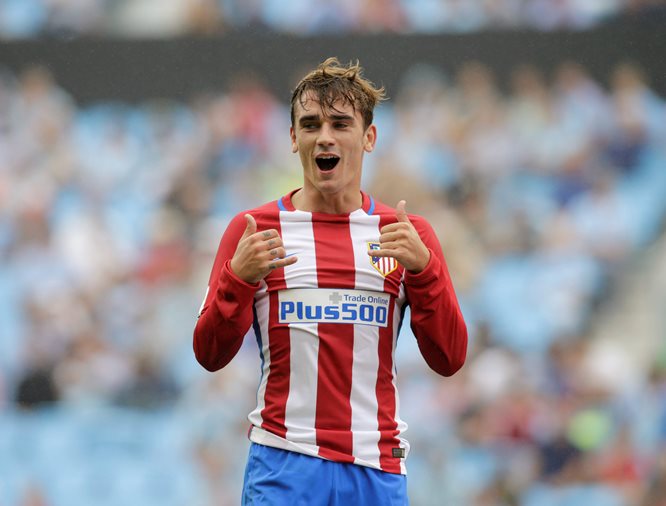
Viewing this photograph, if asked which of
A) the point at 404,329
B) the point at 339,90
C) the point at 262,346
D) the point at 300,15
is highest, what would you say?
the point at 300,15

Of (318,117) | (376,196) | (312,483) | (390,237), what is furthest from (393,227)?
(376,196)

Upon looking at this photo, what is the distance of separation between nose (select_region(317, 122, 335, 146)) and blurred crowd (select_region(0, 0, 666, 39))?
150 inches

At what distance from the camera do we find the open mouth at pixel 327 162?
2.78 metres

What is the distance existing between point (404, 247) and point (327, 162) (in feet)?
1.33

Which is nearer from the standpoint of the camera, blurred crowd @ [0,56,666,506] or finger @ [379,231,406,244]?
finger @ [379,231,406,244]

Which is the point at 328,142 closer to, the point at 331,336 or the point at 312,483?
the point at 331,336

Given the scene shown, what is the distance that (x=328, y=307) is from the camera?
105 inches

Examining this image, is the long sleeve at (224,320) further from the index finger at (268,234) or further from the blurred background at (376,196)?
the blurred background at (376,196)

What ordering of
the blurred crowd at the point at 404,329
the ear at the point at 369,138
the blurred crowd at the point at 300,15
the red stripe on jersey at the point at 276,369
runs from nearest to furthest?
1. the red stripe on jersey at the point at 276,369
2. the ear at the point at 369,138
3. the blurred crowd at the point at 404,329
4. the blurred crowd at the point at 300,15

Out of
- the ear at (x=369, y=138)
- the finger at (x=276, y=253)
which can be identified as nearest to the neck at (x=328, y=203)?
the ear at (x=369, y=138)

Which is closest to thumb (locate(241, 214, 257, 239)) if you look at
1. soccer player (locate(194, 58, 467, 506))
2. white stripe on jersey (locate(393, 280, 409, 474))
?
soccer player (locate(194, 58, 467, 506))

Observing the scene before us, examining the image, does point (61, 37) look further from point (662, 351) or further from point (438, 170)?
point (662, 351)

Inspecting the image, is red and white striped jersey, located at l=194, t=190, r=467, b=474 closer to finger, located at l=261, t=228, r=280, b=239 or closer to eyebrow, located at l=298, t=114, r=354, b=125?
finger, located at l=261, t=228, r=280, b=239

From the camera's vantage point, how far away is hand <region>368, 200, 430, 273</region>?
8.36ft
